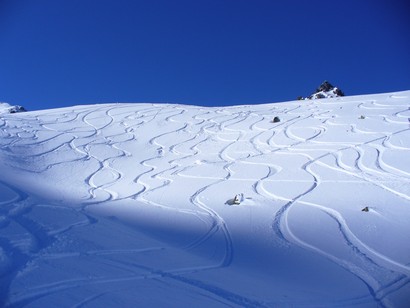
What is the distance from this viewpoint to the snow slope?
3.04 m

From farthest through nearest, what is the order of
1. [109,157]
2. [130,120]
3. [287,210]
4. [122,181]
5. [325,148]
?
[130,120] → [109,157] → [325,148] → [122,181] → [287,210]

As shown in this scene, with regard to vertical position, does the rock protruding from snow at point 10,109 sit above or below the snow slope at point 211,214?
above

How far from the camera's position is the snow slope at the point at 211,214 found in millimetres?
3045

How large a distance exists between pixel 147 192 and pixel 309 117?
→ 7082 mm

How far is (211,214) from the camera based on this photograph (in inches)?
212

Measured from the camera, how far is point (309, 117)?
38.1ft

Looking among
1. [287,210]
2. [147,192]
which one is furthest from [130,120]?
[287,210]

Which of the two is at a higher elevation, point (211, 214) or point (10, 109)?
point (10, 109)

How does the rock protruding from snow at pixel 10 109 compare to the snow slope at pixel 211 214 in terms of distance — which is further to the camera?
the rock protruding from snow at pixel 10 109

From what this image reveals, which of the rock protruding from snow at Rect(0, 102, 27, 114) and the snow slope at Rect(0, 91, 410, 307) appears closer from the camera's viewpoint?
the snow slope at Rect(0, 91, 410, 307)

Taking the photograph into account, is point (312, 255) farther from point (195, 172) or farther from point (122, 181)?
point (122, 181)

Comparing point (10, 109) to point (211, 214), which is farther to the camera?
point (10, 109)

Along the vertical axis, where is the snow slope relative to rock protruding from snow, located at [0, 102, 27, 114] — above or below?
below

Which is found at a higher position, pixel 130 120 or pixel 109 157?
pixel 130 120
